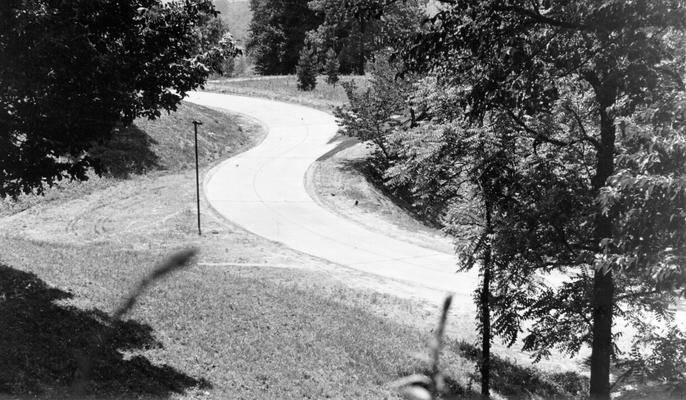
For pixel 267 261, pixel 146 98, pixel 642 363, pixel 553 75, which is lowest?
pixel 267 261

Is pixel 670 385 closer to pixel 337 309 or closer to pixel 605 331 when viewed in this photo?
pixel 605 331

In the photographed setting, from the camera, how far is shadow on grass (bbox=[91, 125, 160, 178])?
1176 inches

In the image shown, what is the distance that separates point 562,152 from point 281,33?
70.9 m

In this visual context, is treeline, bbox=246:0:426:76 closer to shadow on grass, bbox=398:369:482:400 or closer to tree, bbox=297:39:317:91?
tree, bbox=297:39:317:91

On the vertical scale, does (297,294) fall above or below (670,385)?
below

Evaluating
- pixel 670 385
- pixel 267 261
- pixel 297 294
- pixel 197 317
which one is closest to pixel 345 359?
pixel 197 317

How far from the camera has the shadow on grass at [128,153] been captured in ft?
98.0

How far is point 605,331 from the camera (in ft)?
34.1

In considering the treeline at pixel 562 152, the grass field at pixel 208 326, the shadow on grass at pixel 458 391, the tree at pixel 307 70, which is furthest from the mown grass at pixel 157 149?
the shadow on grass at pixel 458 391

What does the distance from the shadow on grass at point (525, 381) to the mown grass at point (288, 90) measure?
37.4 metres

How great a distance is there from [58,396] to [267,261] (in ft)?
40.7

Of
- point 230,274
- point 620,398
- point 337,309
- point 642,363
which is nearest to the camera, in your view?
point 642,363

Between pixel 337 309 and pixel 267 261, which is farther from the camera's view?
pixel 267 261

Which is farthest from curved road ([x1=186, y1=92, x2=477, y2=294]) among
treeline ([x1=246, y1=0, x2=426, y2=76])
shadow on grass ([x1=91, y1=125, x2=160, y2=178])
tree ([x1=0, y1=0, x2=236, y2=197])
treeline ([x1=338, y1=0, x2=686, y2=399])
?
treeline ([x1=246, y1=0, x2=426, y2=76])
